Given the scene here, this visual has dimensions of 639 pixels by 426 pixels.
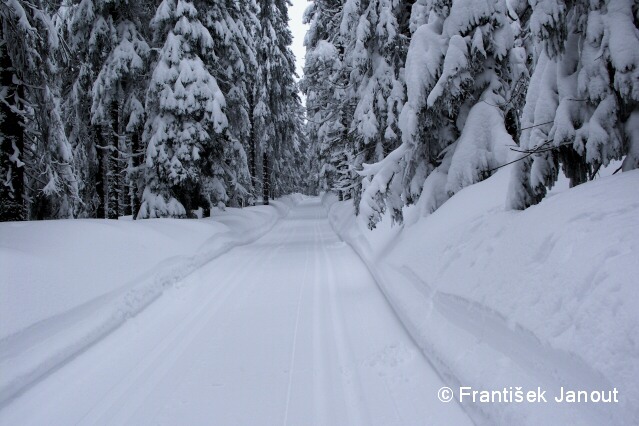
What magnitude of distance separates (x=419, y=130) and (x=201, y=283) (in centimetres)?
564

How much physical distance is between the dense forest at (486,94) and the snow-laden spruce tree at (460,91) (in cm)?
2

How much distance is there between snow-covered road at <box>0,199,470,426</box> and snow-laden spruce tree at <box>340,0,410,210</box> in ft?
26.1

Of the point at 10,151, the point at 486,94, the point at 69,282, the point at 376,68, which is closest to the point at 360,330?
the point at 69,282

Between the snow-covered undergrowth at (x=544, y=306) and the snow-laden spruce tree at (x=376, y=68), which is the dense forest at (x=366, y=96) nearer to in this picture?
the snow-laden spruce tree at (x=376, y=68)

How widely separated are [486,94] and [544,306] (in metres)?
6.23

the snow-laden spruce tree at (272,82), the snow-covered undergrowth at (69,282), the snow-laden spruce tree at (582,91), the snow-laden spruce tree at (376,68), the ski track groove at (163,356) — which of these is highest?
the snow-laden spruce tree at (272,82)

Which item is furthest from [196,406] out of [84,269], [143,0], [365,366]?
[143,0]

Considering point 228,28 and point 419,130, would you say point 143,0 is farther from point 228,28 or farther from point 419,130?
point 419,130

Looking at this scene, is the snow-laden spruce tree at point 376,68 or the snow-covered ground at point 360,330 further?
the snow-laden spruce tree at point 376,68

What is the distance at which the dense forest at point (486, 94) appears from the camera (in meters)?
4.32

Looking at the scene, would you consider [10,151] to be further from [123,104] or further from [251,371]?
[123,104]

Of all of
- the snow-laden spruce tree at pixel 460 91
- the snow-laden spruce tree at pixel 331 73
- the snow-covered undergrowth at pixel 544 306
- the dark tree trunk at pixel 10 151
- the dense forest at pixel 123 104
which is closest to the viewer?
the snow-covered undergrowth at pixel 544 306

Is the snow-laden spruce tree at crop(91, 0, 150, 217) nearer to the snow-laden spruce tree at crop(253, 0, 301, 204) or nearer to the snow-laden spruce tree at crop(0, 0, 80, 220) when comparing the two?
the snow-laden spruce tree at crop(0, 0, 80, 220)

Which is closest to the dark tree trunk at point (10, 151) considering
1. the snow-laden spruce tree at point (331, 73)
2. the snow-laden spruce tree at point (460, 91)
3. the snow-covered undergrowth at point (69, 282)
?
the snow-covered undergrowth at point (69, 282)
